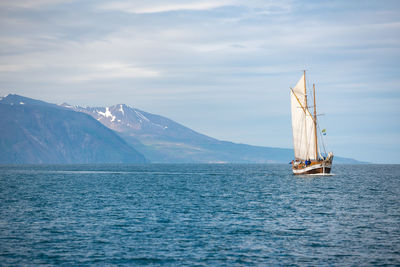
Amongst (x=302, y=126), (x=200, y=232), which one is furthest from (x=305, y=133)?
(x=200, y=232)

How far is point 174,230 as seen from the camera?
49844mm

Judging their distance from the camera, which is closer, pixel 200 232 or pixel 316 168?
pixel 200 232

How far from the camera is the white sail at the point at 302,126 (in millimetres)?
141375

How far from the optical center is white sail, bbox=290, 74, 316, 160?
141375 millimetres

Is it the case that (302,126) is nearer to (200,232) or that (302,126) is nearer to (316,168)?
(316,168)

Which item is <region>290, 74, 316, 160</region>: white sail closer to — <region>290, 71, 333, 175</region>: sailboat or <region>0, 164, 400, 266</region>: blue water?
<region>290, 71, 333, 175</region>: sailboat

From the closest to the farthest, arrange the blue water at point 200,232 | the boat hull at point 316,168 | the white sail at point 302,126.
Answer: the blue water at point 200,232 → the white sail at point 302,126 → the boat hull at point 316,168

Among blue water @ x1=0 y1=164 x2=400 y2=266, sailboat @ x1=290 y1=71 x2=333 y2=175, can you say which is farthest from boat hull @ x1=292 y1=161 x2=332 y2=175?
blue water @ x1=0 y1=164 x2=400 y2=266

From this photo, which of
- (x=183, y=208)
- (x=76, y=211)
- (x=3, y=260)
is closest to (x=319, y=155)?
(x=183, y=208)

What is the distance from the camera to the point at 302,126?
142 meters

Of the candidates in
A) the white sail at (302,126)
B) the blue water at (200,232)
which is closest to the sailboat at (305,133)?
the white sail at (302,126)

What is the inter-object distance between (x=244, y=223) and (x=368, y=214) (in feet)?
54.9

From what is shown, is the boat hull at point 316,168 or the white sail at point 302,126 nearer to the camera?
the white sail at point 302,126

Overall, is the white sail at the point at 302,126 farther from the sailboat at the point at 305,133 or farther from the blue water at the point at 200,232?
the blue water at the point at 200,232
